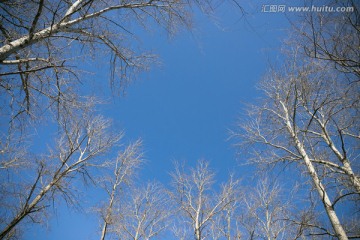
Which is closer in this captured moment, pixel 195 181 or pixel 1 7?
A: pixel 1 7

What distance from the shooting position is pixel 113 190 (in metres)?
11.1

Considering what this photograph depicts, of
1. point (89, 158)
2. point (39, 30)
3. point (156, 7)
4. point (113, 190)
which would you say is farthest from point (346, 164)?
point (113, 190)

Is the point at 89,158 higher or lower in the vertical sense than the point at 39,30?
higher

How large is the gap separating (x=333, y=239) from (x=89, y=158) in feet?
24.3

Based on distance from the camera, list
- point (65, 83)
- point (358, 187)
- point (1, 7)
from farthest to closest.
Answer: point (358, 187) < point (65, 83) < point (1, 7)

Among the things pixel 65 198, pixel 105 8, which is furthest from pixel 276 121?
pixel 65 198

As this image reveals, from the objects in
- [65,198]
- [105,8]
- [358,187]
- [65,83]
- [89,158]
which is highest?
[89,158]

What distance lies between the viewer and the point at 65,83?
3.28 metres

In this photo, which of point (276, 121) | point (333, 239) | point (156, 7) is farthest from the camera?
point (276, 121)

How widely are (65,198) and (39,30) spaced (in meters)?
3.86

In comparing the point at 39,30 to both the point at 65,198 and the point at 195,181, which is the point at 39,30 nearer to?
the point at 65,198

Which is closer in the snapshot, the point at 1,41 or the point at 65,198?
the point at 1,41

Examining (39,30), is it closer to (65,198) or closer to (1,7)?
(1,7)

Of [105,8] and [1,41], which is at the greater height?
[105,8]
